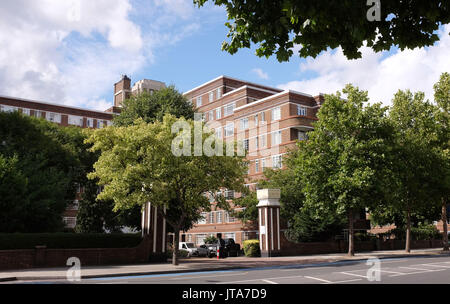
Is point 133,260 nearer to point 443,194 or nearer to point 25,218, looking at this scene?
point 25,218

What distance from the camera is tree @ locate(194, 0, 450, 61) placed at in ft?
20.9

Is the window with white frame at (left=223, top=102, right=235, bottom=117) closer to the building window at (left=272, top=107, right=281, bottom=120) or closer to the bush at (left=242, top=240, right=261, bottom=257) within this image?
the building window at (left=272, top=107, right=281, bottom=120)

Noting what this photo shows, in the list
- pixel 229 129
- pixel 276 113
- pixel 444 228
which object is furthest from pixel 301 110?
pixel 444 228

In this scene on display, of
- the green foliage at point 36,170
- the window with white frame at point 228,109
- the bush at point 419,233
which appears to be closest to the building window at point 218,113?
the window with white frame at point 228,109

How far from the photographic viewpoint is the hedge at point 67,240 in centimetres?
2320

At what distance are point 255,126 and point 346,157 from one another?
29110 mm

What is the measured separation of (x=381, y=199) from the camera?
31.6 m

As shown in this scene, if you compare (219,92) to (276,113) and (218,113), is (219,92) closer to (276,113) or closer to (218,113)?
(218,113)

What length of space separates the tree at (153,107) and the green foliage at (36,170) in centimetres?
610

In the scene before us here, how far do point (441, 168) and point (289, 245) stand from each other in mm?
15870

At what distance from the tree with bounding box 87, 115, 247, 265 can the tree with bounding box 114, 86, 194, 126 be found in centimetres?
1236

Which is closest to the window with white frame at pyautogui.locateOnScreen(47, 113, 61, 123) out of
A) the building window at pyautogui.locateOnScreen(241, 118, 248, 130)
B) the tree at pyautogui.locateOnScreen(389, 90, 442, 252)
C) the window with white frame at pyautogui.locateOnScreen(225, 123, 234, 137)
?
the window with white frame at pyautogui.locateOnScreen(225, 123, 234, 137)

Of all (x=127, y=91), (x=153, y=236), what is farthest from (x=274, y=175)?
(x=127, y=91)

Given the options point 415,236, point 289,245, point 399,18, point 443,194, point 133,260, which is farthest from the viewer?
point 415,236
